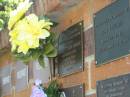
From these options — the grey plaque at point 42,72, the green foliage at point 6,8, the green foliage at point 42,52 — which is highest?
the green foliage at point 6,8

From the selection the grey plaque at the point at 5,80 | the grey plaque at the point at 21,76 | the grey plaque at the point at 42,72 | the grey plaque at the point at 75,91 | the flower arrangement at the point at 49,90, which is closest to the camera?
the grey plaque at the point at 75,91

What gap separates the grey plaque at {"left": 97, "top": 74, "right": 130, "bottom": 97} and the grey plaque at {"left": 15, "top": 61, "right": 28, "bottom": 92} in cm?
135

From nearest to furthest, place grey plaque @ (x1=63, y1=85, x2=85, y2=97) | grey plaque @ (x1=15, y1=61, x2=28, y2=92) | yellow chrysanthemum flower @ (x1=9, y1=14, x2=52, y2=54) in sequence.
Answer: yellow chrysanthemum flower @ (x1=9, y1=14, x2=52, y2=54)
grey plaque @ (x1=63, y1=85, x2=85, y2=97)
grey plaque @ (x1=15, y1=61, x2=28, y2=92)

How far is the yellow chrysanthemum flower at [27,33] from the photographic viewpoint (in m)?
2.84

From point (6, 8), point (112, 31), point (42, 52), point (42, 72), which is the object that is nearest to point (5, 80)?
point (42, 72)

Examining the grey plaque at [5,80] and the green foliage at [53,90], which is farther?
the grey plaque at [5,80]

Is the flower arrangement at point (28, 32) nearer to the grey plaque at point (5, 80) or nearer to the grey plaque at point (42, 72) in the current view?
the grey plaque at point (42, 72)

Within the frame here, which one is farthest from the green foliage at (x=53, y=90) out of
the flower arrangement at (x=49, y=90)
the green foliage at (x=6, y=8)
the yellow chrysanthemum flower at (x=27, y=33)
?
the green foliage at (x=6, y=8)

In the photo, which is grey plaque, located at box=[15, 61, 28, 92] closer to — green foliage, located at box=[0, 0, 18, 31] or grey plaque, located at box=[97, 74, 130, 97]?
green foliage, located at box=[0, 0, 18, 31]

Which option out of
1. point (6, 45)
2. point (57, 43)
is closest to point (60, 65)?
point (57, 43)

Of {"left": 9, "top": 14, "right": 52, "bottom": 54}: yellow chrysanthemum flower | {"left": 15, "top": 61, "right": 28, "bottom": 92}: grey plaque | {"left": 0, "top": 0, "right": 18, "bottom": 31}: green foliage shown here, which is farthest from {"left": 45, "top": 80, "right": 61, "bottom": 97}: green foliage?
{"left": 15, "top": 61, "right": 28, "bottom": 92}: grey plaque

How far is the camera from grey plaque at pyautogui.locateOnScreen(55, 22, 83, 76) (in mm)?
3037

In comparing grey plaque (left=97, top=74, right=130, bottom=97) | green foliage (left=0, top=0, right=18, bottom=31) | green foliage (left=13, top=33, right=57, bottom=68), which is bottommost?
grey plaque (left=97, top=74, right=130, bottom=97)

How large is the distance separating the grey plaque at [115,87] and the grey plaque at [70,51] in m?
0.32
